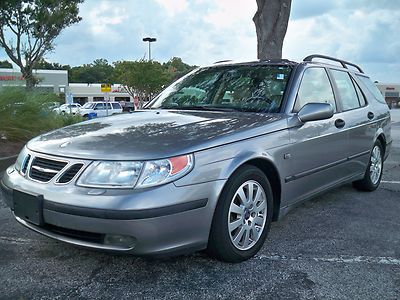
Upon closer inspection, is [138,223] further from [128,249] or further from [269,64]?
[269,64]

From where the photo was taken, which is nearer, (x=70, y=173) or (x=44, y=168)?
(x=70, y=173)

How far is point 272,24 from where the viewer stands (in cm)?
873

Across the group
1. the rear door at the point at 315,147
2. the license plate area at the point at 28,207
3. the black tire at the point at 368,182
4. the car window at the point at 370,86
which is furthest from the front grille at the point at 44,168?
the car window at the point at 370,86

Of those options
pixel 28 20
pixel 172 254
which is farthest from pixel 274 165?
pixel 28 20

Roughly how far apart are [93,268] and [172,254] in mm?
747

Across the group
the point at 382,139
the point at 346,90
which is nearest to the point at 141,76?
the point at 382,139

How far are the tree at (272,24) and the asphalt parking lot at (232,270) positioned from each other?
5603 millimetres

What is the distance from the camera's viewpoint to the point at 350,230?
3863 mm

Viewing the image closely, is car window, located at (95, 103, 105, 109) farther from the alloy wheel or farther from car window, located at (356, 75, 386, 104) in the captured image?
the alloy wheel

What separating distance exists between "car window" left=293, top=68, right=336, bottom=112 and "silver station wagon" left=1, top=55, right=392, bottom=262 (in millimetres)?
14

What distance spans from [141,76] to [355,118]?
129ft

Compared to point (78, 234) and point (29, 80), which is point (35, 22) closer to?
point (29, 80)

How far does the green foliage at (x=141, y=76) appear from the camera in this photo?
42438 millimetres

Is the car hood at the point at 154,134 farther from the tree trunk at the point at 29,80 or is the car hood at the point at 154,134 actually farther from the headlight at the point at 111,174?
the tree trunk at the point at 29,80
